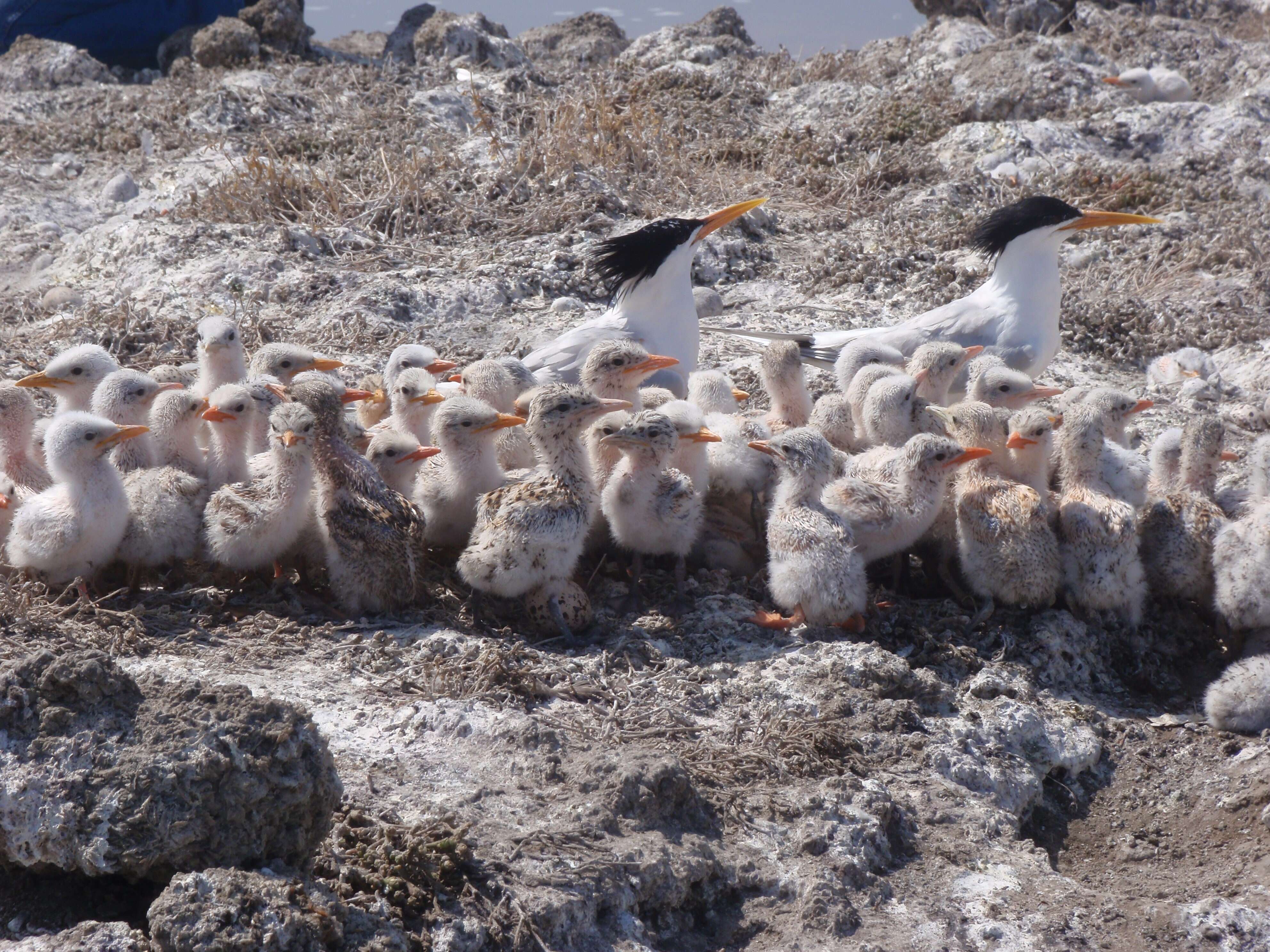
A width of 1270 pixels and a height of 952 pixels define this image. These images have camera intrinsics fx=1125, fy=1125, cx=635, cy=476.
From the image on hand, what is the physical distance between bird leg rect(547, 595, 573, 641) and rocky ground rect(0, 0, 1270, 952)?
95mm

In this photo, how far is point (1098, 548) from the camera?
4.55 m

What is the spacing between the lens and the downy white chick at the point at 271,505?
14.0ft

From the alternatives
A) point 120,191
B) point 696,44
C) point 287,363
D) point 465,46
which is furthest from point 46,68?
point 287,363

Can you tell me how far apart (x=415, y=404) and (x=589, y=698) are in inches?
75.6

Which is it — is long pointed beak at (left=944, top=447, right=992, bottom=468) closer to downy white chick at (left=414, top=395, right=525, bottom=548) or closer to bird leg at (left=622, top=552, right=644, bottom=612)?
bird leg at (left=622, top=552, right=644, bottom=612)

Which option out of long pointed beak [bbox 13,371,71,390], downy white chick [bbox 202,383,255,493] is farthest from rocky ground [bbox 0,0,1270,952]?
long pointed beak [bbox 13,371,71,390]

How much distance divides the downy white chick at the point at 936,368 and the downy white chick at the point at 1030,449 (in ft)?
2.95

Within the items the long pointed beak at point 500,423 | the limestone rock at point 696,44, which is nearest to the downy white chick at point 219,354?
the long pointed beak at point 500,423

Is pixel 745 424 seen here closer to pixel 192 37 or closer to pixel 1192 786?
pixel 1192 786

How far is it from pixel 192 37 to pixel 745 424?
456 inches

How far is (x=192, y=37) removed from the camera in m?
13.8

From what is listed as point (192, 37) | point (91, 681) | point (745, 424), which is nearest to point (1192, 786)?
point (745, 424)

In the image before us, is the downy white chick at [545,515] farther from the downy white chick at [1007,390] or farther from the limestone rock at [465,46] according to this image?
the limestone rock at [465,46]

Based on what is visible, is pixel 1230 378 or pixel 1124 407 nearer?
pixel 1124 407
